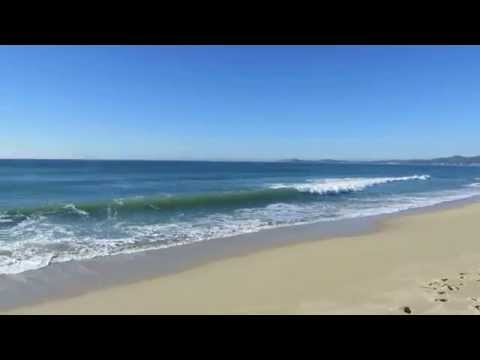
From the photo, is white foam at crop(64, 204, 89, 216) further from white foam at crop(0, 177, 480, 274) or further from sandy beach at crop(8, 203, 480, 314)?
sandy beach at crop(8, 203, 480, 314)

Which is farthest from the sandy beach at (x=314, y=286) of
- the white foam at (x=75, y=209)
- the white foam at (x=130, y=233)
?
the white foam at (x=75, y=209)

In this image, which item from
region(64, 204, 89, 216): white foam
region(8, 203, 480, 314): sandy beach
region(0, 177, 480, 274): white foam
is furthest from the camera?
region(64, 204, 89, 216): white foam

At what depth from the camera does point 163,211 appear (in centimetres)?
1190

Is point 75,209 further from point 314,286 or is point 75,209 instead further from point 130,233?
point 314,286

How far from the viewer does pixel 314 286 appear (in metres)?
4.66

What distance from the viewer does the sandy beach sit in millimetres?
3945

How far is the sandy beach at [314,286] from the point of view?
12.9 feet

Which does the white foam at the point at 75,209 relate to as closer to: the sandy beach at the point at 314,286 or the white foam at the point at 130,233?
the white foam at the point at 130,233

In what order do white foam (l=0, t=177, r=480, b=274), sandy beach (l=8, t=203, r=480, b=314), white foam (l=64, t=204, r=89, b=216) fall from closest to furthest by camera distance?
1. sandy beach (l=8, t=203, r=480, b=314)
2. white foam (l=0, t=177, r=480, b=274)
3. white foam (l=64, t=204, r=89, b=216)

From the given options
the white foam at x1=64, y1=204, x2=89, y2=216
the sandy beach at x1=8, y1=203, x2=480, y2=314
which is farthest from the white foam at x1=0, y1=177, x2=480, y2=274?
the sandy beach at x1=8, y1=203, x2=480, y2=314

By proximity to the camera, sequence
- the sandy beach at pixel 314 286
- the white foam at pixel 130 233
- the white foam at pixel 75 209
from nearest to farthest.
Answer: the sandy beach at pixel 314 286
the white foam at pixel 130 233
the white foam at pixel 75 209

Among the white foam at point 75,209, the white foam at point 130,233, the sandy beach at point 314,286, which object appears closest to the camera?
the sandy beach at point 314,286
